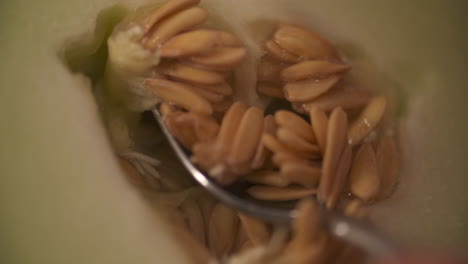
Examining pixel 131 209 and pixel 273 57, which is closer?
pixel 131 209

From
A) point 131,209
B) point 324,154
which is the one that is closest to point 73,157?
point 131,209

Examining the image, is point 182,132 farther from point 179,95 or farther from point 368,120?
point 368,120

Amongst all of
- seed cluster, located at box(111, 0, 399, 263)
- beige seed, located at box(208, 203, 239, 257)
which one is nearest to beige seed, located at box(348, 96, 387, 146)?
seed cluster, located at box(111, 0, 399, 263)

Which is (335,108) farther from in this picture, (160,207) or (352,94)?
(160,207)

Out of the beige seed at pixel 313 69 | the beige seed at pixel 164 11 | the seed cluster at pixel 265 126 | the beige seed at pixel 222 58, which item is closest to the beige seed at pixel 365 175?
the seed cluster at pixel 265 126

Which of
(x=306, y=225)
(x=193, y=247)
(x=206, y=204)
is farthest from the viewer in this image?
(x=206, y=204)

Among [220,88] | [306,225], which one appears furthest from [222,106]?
[306,225]

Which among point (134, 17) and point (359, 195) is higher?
point (134, 17)
